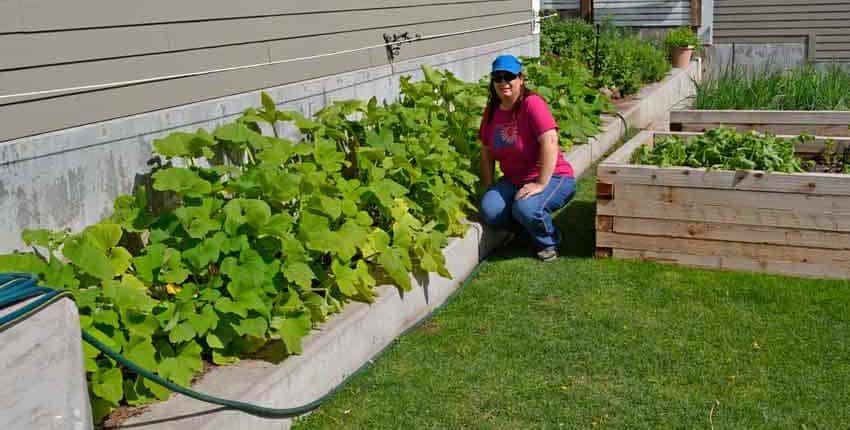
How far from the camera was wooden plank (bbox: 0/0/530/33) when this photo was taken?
3.57 m

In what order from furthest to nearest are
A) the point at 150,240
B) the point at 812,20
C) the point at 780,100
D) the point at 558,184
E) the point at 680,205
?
1. the point at 812,20
2. the point at 780,100
3. the point at 558,184
4. the point at 680,205
5. the point at 150,240

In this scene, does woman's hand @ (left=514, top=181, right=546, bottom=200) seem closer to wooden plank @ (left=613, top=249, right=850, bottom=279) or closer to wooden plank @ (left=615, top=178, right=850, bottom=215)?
wooden plank @ (left=615, top=178, right=850, bottom=215)

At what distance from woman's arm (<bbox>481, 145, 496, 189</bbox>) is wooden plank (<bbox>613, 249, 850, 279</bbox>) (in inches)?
34.4

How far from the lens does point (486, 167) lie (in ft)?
18.3

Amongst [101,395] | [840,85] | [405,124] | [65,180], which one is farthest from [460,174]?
[840,85]

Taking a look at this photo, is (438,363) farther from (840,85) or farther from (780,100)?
(840,85)

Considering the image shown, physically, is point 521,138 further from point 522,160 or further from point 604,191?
point 604,191

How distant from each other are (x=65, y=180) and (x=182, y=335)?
958 mm

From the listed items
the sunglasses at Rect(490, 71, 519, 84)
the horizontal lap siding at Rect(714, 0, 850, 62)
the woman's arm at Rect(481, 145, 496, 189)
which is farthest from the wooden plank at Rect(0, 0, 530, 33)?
the horizontal lap siding at Rect(714, 0, 850, 62)

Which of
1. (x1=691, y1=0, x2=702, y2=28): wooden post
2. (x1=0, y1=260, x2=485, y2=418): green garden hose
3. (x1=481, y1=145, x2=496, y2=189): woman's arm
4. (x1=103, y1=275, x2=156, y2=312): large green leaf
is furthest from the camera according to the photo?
(x1=691, y1=0, x2=702, y2=28): wooden post

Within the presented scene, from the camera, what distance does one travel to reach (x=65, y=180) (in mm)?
3662

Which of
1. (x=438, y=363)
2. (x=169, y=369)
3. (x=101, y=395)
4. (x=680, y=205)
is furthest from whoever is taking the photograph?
(x=680, y=205)

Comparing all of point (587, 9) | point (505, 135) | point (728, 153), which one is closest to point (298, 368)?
point (505, 135)

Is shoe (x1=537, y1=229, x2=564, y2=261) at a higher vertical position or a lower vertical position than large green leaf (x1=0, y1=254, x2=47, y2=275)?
lower
